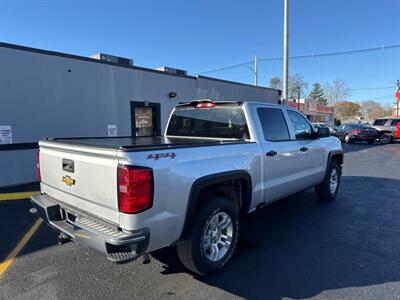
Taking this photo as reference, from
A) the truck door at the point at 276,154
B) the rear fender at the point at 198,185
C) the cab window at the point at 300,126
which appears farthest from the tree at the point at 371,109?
the rear fender at the point at 198,185

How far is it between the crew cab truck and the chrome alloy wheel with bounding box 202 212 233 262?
0.01 m

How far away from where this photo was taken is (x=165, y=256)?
153 inches

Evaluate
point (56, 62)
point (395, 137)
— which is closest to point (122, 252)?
point (56, 62)

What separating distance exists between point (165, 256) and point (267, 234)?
1633mm

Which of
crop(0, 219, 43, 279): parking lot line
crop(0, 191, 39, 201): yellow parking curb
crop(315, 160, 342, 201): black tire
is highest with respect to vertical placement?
crop(315, 160, 342, 201): black tire

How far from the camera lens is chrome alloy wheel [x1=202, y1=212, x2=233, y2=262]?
339 cm

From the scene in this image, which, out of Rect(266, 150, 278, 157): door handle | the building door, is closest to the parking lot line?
Rect(266, 150, 278, 157): door handle

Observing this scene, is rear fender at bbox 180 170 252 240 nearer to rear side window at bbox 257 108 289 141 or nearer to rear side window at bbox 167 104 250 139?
rear side window at bbox 167 104 250 139

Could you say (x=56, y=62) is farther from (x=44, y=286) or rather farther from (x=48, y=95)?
(x=44, y=286)

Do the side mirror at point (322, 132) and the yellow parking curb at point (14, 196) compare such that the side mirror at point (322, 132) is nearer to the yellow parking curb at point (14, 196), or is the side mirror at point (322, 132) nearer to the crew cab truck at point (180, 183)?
the crew cab truck at point (180, 183)

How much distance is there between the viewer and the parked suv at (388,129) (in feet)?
71.7

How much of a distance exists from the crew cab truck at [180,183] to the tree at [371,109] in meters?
112

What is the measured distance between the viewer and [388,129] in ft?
72.3

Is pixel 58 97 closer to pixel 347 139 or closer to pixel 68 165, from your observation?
pixel 68 165
